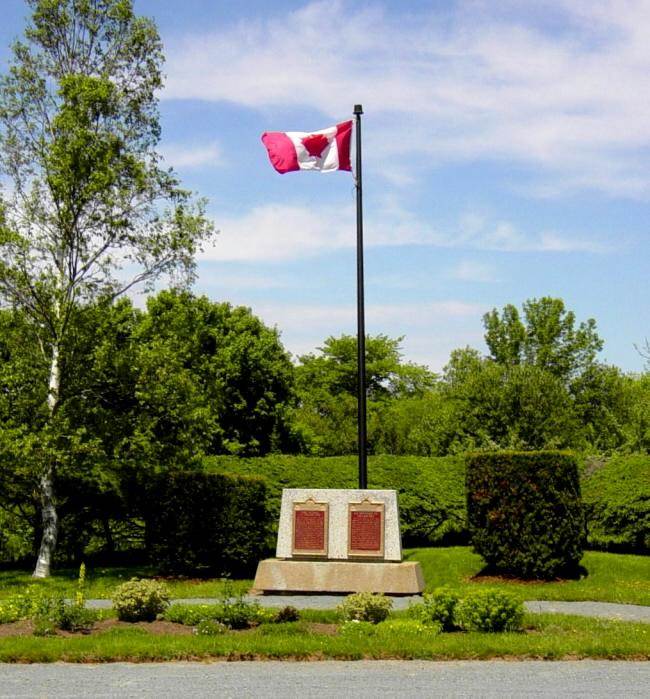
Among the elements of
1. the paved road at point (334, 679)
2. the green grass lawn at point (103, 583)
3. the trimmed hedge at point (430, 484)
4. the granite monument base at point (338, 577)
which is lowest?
the paved road at point (334, 679)

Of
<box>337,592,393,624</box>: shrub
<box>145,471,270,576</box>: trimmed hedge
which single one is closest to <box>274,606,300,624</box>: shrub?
<box>337,592,393,624</box>: shrub

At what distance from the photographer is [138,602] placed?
11.9m

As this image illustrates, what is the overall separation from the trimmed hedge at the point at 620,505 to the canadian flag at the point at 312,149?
9068mm

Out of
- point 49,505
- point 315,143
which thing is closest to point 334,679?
point 315,143

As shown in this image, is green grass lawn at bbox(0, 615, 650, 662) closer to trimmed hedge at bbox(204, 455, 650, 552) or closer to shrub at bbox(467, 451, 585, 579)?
shrub at bbox(467, 451, 585, 579)

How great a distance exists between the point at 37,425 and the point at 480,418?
20307mm

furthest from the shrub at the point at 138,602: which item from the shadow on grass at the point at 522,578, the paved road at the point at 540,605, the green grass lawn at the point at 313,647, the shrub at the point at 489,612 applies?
the shadow on grass at the point at 522,578

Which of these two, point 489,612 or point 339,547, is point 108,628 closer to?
point 489,612

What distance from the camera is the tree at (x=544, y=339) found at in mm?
55844

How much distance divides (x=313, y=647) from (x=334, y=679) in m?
1.24

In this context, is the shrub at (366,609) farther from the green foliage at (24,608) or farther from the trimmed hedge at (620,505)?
the trimmed hedge at (620,505)

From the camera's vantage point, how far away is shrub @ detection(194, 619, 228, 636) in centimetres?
1091

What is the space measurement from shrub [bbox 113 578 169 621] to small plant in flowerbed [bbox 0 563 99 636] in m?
0.34

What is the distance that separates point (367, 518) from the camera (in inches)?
650
